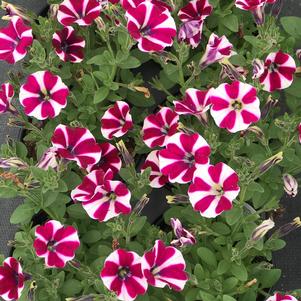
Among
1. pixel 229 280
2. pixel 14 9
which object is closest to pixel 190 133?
pixel 229 280

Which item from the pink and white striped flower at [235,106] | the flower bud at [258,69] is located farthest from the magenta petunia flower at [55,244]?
the flower bud at [258,69]

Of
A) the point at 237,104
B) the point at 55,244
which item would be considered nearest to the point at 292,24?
the point at 237,104

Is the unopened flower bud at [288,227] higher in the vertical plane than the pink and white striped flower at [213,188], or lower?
lower

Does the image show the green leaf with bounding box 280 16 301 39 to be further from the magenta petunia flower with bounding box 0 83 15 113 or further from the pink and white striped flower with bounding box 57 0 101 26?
the magenta petunia flower with bounding box 0 83 15 113

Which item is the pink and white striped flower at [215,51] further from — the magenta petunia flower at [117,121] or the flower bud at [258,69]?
the magenta petunia flower at [117,121]

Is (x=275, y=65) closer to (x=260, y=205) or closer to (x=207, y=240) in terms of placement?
(x=260, y=205)

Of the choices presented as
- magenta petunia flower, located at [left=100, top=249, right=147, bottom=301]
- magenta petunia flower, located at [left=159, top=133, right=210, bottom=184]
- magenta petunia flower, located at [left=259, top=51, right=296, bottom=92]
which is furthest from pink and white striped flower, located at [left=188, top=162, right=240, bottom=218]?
magenta petunia flower, located at [left=259, top=51, right=296, bottom=92]
